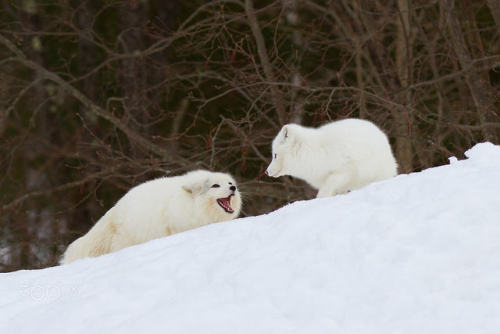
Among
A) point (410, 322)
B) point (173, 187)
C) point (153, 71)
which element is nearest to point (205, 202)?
point (173, 187)

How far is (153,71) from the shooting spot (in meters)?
16.2

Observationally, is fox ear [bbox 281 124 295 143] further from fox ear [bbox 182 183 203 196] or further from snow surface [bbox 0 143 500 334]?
snow surface [bbox 0 143 500 334]

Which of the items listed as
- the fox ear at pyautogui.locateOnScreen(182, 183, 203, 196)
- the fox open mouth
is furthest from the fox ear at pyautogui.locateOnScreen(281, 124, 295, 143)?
the fox ear at pyautogui.locateOnScreen(182, 183, 203, 196)

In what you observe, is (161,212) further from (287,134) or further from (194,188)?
(287,134)

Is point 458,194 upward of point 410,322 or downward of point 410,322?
upward

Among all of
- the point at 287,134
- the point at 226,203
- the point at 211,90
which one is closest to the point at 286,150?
the point at 287,134

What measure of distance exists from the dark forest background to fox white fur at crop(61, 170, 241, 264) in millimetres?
3476

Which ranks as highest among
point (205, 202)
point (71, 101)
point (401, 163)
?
point (71, 101)

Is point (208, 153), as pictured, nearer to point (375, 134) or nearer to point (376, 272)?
point (375, 134)

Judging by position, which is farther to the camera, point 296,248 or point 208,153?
point 208,153

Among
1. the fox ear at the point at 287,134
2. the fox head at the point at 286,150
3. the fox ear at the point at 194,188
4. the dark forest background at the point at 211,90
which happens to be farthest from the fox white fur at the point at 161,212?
the dark forest background at the point at 211,90

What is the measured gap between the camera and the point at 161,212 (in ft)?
29.0

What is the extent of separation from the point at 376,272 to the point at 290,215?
161 centimetres

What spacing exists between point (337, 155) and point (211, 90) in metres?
8.40
